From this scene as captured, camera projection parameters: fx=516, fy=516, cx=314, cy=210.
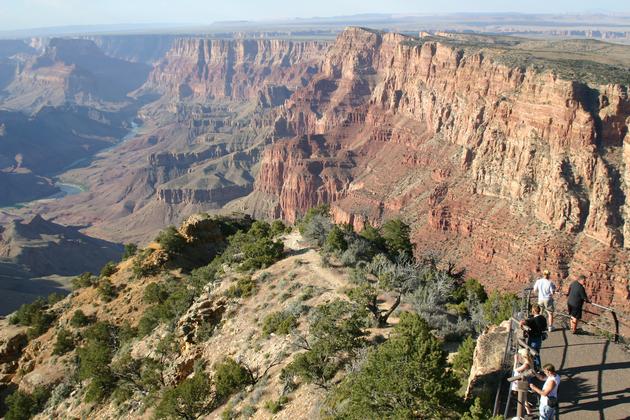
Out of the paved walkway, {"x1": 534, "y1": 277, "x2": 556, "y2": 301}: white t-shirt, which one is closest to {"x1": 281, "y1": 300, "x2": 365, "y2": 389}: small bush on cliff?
{"x1": 534, "y1": 277, "x2": 556, "y2": 301}: white t-shirt

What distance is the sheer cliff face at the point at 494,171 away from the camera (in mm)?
56250

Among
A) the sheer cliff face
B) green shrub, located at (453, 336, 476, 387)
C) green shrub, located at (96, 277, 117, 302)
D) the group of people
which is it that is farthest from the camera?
the sheer cliff face

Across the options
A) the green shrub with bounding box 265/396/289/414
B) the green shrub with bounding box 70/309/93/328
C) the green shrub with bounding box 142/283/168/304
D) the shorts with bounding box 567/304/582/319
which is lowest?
the green shrub with bounding box 70/309/93/328

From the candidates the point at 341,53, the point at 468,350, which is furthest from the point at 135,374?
the point at 341,53

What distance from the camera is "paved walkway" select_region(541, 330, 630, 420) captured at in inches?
557

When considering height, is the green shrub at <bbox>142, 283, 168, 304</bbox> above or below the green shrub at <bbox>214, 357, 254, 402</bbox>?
below

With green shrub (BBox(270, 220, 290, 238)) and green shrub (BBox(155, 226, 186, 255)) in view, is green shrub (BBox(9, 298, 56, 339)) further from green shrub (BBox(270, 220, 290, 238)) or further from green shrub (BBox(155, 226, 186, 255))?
green shrub (BBox(270, 220, 290, 238))

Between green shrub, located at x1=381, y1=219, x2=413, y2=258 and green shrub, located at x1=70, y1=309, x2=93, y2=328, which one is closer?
green shrub, located at x1=70, y1=309, x2=93, y2=328

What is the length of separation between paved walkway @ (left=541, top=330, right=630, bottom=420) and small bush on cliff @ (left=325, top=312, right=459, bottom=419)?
3.21m

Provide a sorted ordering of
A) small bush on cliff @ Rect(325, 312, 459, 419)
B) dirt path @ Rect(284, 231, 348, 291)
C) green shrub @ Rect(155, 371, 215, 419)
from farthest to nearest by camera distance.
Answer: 1. dirt path @ Rect(284, 231, 348, 291)
2. green shrub @ Rect(155, 371, 215, 419)
3. small bush on cliff @ Rect(325, 312, 459, 419)

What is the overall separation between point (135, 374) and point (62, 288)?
61.0 m

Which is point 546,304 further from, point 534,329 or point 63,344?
point 63,344

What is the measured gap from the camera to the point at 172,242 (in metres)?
42.7

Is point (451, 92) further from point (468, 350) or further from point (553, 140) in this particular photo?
point (468, 350)
